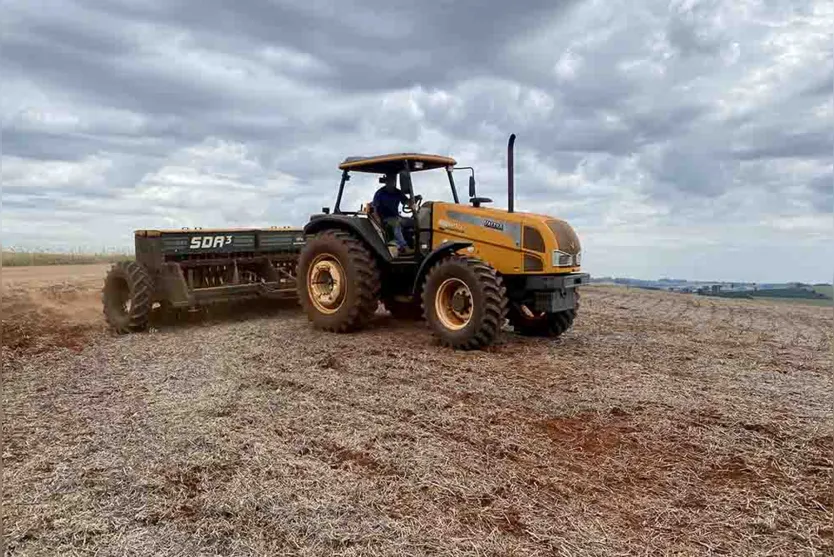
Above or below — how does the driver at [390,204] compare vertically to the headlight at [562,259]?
above

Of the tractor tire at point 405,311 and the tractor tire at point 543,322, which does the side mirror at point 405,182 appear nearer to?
the tractor tire at point 405,311

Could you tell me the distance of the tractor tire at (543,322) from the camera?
8078 mm

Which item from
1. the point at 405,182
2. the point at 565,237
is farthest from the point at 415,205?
the point at 565,237

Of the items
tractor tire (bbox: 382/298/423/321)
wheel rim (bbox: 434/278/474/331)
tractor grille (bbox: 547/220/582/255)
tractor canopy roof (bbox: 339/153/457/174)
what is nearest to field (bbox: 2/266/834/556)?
wheel rim (bbox: 434/278/474/331)

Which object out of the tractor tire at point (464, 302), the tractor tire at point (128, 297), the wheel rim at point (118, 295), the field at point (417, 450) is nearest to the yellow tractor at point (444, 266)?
the tractor tire at point (464, 302)

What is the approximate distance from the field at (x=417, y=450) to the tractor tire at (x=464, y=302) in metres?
0.26

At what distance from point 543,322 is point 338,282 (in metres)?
2.69

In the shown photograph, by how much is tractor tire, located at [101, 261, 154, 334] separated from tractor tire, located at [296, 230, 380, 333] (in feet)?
7.36

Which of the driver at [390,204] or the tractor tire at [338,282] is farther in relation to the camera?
the driver at [390,204]

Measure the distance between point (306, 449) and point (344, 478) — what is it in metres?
0.56

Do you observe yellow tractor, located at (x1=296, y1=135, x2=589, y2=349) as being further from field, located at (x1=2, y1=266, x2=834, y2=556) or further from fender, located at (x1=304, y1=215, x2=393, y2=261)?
field, located at (x1=2, y1=266, x2=834, y2=556)

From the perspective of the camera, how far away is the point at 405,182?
8.19 m

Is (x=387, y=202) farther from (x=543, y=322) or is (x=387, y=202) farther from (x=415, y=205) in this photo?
(x=543, y=322)

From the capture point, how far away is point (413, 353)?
696 cm
